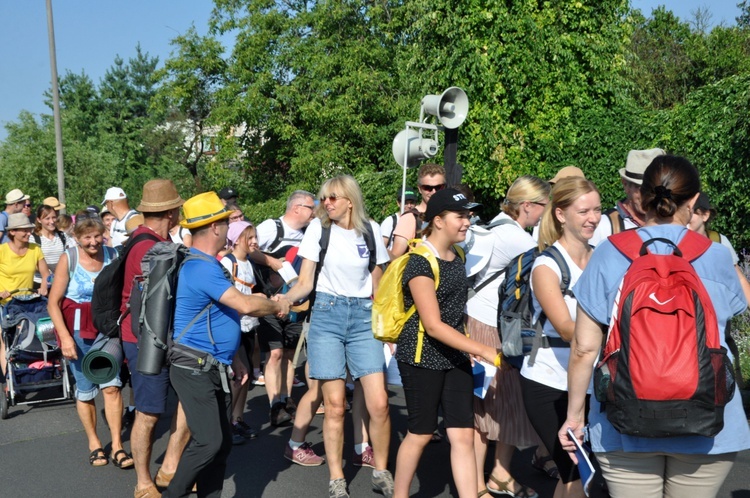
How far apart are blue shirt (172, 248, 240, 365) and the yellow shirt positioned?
494 centimetres

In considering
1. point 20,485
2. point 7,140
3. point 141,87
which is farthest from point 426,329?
point 141,87

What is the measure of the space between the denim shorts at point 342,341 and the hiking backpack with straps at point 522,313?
122cm

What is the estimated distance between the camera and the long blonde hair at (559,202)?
158 inches

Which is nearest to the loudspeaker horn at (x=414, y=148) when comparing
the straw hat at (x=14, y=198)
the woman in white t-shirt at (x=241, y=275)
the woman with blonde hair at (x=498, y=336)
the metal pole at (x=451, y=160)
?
the metal pole at (x=451, y=160)

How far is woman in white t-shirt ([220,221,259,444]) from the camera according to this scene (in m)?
6.86

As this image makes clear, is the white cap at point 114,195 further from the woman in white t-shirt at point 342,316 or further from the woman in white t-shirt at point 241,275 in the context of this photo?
the woman in white t-shirt at point 342,316

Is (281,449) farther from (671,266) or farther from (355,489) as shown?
(671,266)

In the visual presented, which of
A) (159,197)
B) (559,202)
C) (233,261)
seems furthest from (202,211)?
(233,261)

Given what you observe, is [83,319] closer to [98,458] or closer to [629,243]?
[98,458]

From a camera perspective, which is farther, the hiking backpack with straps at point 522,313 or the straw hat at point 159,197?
the straw hat at point 159,197

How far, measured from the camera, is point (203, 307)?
4578mm

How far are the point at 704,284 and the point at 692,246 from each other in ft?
0.45

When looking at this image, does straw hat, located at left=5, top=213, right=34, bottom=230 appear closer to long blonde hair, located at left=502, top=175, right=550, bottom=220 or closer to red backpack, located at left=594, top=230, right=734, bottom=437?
long blonde hair, located at left=502, top=175, right=550, bottom=220

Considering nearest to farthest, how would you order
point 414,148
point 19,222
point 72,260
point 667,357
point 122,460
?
point 667,357 → point 122,460 → point 72,260 → point 414,148 → point 19,222
